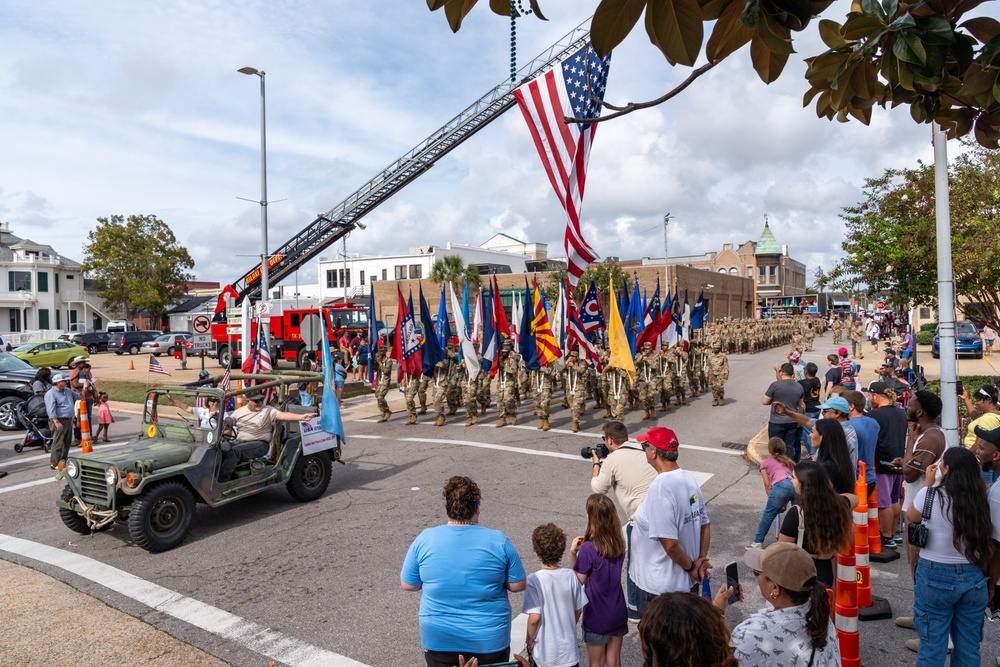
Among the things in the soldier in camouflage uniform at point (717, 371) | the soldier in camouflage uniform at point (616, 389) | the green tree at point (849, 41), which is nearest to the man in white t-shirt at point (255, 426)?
the green tree at point (849, 41)

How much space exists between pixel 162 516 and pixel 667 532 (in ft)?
19.4

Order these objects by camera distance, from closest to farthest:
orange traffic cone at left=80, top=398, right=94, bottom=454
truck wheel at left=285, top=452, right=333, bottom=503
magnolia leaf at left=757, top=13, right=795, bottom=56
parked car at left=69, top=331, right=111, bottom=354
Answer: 1. magnolia leaf at left=757, top=13, right=795, bottom=56
2. truck wheel at left=285, top=452, right=333, bottom=503
3. orange traffic cone at left=80, top=398, right=94, bottom=454
4. parked car at left=69, top=331, right=111, bottom=354

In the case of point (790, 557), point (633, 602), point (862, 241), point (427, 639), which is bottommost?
point (633, 602)

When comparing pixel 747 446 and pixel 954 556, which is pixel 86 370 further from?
pixel 954 556

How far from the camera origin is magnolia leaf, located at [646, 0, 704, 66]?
1.97 m

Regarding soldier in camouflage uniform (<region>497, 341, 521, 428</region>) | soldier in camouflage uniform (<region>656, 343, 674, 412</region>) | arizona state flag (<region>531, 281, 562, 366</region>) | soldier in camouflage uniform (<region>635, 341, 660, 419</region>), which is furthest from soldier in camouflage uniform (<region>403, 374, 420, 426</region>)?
soldier in camouflage uniform (<region>656, 343, 674, 412</region>)

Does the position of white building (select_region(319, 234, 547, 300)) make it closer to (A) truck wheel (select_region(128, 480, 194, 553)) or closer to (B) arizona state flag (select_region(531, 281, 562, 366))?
(B) arizona state flag (select_region(531, 281, 562, 366))

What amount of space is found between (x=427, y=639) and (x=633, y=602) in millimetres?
1862

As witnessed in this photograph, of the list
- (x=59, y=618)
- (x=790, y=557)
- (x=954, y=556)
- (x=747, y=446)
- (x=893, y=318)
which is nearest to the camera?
(x=790, y=557)

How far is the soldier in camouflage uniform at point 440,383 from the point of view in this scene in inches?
605

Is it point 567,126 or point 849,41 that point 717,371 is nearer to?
point 567,126

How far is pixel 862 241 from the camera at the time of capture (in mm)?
16047

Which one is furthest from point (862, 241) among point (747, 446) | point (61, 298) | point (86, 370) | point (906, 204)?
point (61, 298)

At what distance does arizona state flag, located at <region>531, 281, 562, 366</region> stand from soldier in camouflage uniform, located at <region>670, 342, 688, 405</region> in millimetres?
3758
